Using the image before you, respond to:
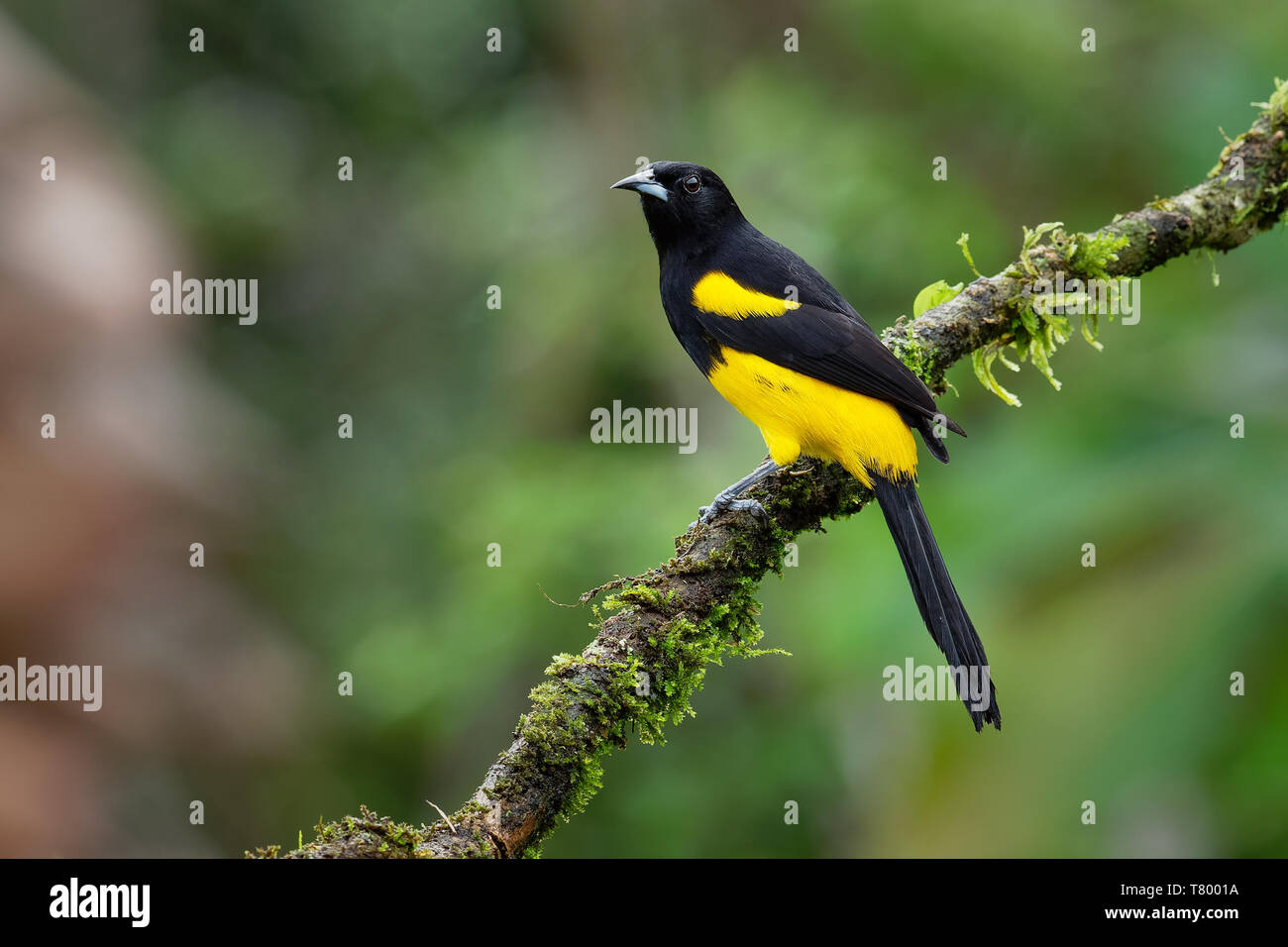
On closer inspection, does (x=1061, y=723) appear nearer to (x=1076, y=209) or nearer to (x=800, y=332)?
(x=800, y=332)

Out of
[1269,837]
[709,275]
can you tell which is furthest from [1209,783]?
[709,275]

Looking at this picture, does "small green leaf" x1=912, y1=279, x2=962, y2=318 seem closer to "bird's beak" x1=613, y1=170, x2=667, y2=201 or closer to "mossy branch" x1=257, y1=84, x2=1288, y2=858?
"mossy branch" x1=257, y1=84, x2=1288, y2=858

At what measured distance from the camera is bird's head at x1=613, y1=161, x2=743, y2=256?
4.32 meters

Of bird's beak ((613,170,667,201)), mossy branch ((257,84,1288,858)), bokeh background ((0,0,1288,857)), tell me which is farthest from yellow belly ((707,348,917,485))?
bokeh background ((0,0,1288,857))

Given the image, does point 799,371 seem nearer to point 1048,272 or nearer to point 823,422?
point 823,422

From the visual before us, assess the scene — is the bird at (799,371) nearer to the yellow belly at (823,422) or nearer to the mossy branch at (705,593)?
the yellow belly at (823,422)

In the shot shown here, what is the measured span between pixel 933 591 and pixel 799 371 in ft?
2.95

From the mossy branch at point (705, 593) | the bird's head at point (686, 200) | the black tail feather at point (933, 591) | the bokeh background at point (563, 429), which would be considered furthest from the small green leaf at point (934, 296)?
the bokeh background at point (563, 429)

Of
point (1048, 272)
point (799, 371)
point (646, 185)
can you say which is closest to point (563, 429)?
point (646, 185)

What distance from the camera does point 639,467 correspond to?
245 inches

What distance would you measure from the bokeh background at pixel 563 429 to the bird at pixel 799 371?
1064mm

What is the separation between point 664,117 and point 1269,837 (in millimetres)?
5341

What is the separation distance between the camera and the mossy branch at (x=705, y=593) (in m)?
2.39

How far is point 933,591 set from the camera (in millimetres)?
3307
